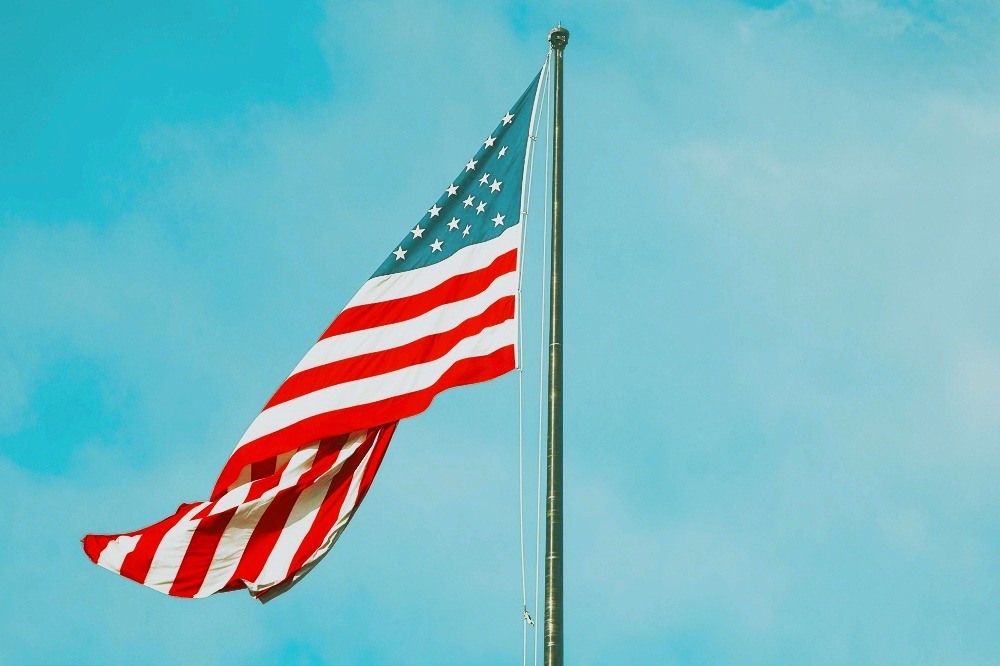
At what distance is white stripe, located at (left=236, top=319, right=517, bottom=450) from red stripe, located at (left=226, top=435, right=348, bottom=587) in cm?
63

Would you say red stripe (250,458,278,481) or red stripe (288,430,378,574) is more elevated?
red stripe (250,458,278,481)

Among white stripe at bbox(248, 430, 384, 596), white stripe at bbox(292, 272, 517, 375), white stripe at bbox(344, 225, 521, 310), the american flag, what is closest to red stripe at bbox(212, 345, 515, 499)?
the american flag

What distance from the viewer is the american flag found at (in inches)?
651

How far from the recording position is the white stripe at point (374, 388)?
52.1 feet

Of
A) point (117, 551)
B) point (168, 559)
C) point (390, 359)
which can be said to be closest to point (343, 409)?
point (390, 359)

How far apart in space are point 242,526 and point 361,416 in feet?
6.52

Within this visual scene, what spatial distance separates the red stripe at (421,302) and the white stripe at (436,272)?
→ 7 centimetres

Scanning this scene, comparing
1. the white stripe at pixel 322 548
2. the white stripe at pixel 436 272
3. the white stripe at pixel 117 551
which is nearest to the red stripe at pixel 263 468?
the white stripe at pixel 322 548

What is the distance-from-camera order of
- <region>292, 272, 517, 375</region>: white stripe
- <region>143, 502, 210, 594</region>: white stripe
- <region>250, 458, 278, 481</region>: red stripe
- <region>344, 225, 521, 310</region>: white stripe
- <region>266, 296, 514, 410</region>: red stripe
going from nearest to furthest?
1. <region>266, 296, 514, 410</region>: red stripe
2. <region>292, 272, 517, 375</region>: white stripe
3. <region>143, 502, 210, 594</region>: white stripe
4. <region>344, 225, 521, 310</region>: white stripe
5. <region>250, 458, 278, 481</region>: red stripe

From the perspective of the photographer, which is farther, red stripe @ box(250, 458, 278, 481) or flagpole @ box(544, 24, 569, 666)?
red stripe @ box(250, 458, 278, 481)

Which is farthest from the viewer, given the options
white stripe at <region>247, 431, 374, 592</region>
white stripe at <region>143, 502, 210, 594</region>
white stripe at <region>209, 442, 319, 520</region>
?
white stripe at <region>209, 442, 319, 520</region>

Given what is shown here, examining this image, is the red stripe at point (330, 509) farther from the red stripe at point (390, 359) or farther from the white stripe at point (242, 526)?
the red stripe at point (390, 359)

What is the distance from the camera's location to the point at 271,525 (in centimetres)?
1694

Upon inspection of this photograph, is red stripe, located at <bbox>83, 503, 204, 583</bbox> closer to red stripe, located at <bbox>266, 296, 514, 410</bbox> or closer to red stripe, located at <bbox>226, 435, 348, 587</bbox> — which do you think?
Answer: red stripe, located at <bbox>226, 435, 348, 587</bbox>
